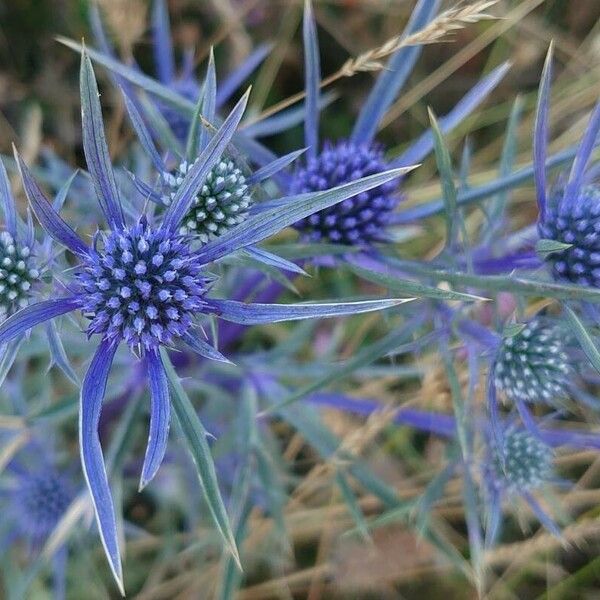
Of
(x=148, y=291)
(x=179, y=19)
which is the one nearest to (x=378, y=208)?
(x=148, y=291)

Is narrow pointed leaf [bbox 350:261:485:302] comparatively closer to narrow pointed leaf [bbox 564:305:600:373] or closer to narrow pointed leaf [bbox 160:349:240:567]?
narrow pointed leaf [bbox 564:305:600:373]

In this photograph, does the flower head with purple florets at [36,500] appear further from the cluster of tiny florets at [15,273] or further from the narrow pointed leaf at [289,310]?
the narrow pointed leaf at [289,310]

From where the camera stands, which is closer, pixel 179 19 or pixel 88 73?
pixel 88 73

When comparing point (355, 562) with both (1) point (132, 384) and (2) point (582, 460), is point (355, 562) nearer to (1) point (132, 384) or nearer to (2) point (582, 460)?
(2) point (582, 460)

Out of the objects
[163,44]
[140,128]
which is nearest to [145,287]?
[140,128]

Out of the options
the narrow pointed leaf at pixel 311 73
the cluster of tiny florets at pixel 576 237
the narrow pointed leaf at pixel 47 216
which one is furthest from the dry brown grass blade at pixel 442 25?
the narrow pointed leaf at pixel 47 216

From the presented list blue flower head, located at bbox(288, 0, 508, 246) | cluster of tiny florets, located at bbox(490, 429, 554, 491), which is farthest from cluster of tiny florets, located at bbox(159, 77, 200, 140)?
cluster of tiny florets, located at bbox(490, 429, 554, 491)

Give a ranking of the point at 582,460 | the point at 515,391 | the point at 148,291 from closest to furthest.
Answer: the point at 148,291 → the point at 515,391 → the point at 582,460

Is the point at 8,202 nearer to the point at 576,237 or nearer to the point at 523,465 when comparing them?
the point at 576,237
